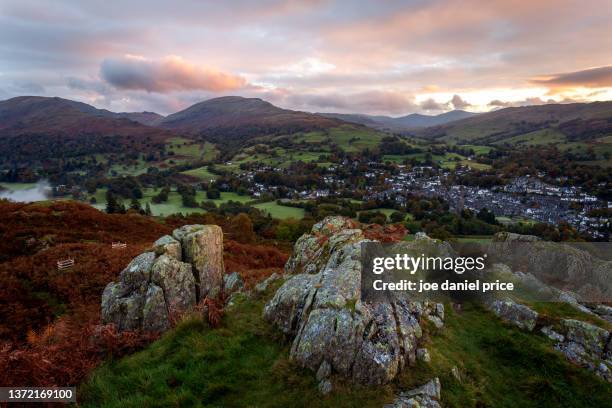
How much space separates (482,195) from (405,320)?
17051 centimetres

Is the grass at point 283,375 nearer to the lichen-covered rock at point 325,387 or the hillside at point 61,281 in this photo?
the lichen-covered rock at point 325,387

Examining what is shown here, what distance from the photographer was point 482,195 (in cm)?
16200

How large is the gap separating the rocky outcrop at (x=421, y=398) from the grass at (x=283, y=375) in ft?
0.72

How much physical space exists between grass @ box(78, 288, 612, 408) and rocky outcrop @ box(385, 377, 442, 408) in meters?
0.22

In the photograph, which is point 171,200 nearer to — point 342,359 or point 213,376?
point 213,376

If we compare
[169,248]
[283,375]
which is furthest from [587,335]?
[169,248]

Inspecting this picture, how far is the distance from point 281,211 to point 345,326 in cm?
11189

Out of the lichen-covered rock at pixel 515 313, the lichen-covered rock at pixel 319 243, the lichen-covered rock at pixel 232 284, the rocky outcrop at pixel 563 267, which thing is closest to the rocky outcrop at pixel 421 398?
the lichen-covered rock at pixel 515 313

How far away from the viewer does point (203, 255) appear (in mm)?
20062

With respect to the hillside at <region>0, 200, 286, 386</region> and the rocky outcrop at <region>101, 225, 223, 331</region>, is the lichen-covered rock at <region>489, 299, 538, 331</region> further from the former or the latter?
the rocky outcrop at <region>101, 225, 223, 331</region>

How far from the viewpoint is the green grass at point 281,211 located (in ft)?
373

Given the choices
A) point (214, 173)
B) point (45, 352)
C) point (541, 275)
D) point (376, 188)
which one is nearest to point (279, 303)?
point (45, 352)

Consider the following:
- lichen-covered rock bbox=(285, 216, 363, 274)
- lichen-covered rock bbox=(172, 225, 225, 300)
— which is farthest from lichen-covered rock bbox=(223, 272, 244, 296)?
lichen-covered rock bbox=(285, 216, 363, 274)

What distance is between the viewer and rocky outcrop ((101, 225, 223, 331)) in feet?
52.2
